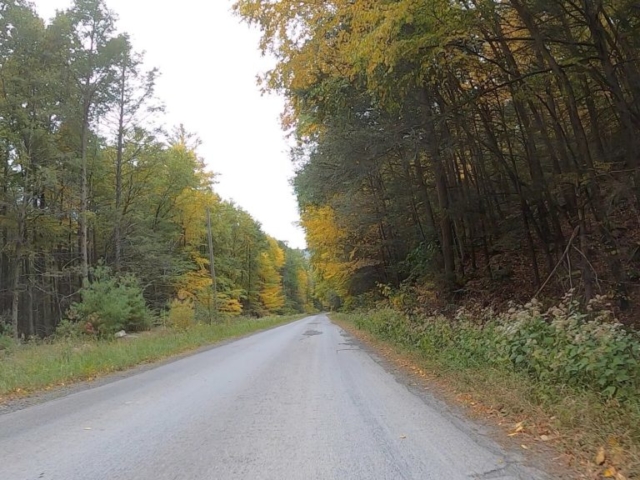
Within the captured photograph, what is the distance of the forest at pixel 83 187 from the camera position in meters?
22.4

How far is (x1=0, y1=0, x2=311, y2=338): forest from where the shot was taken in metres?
22.4

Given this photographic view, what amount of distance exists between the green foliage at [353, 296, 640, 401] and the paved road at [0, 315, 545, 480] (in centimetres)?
129

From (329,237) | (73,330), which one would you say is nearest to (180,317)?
(73,330)

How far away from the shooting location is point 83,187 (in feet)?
78.7

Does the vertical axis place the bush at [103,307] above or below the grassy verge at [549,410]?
above

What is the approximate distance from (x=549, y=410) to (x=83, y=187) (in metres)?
23.8

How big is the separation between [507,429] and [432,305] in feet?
36.3

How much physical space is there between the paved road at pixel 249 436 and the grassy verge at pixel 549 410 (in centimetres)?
49

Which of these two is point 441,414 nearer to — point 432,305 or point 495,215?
point 432,305

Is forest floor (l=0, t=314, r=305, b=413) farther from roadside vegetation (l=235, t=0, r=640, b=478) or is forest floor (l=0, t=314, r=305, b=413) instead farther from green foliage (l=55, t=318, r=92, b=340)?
roadside vegetation (l=235, t=0, r=640, b=478)

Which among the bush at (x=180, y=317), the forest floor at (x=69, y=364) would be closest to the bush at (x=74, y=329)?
the forest floor at (x=69, y=364)

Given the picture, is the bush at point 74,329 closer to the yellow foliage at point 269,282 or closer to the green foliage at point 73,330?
the green foliage at point 73,330

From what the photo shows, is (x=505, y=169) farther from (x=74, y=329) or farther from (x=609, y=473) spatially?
(x=74, y=329)

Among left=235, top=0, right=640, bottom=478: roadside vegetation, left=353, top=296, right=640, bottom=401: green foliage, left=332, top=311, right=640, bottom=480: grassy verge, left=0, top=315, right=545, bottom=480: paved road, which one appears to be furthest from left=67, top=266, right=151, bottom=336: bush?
left=332, top=311, right=640, bottom=480: grassy verge
